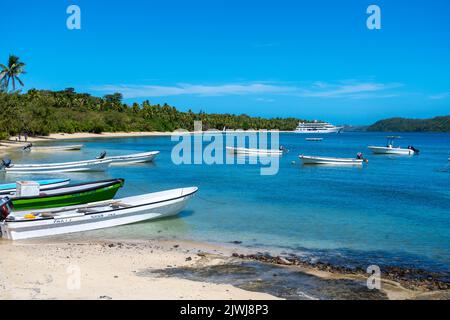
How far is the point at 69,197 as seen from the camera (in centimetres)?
1873

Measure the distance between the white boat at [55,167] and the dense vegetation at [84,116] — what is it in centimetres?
2768

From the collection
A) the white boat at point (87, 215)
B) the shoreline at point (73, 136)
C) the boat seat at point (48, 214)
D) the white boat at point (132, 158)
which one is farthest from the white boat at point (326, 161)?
the shoreline at point (73, 136)

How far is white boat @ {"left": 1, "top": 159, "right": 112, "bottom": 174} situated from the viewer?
33.4 metres

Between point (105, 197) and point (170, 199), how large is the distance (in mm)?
3987

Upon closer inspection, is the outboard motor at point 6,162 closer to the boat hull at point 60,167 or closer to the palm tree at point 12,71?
the boat hull at point 60,167

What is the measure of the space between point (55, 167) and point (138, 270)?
26.0 meters

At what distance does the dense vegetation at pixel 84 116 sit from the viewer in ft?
226

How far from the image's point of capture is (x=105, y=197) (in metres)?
20.4

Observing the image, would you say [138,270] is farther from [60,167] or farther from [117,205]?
[60,167]

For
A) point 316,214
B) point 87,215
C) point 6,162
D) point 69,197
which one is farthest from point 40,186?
point 316,214

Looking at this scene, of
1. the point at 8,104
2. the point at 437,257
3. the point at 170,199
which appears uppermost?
the point at 8,104

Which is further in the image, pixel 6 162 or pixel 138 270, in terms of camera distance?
pixel 6 162
